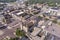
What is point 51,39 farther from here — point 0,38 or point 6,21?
point 6,21

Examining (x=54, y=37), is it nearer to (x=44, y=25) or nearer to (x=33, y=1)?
(x=44, y=25)

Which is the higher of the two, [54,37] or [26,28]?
[26,28]

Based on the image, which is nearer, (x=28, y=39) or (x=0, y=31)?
(x=28, y=39)

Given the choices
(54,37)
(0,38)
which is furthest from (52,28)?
(0,38)

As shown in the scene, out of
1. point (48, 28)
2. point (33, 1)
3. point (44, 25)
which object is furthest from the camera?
point (33, 1)

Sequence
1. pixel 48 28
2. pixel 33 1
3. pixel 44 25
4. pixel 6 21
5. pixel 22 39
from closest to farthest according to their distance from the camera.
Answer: pixel 22 39 < pixel 48 28 < pixel 44 25 < pixel 6 21 < pixel 33 1

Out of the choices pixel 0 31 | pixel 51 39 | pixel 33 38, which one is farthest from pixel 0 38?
pixel 51 39

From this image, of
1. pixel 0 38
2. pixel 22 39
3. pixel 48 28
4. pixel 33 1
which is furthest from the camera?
pixel 33 1

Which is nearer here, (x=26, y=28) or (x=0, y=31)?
(x=26, y=28)

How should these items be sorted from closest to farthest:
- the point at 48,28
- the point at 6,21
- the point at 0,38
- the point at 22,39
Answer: the point at 22,39, the point at 0,38, the point at 48,28, the point at 6,21
